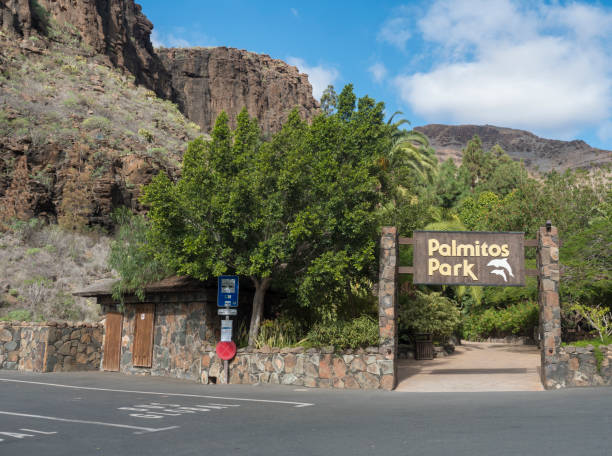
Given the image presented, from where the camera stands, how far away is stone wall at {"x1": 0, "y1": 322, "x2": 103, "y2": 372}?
1906 cm

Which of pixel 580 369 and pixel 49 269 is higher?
pixel 49 269

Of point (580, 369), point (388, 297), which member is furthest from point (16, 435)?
point (580, 369)

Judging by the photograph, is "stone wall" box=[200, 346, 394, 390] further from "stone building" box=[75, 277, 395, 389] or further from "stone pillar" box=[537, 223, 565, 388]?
"stone pillar" box=[537, 223, 565, 388]

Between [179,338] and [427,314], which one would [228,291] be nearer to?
[179,338]

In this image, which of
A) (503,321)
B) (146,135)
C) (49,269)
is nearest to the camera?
(49,269)

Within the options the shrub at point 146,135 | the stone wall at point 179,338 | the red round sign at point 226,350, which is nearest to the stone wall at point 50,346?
the stone wall at point 179,338

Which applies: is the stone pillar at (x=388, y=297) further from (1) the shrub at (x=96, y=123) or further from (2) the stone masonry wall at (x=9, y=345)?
(1) the shrub at (x=96, y=123)

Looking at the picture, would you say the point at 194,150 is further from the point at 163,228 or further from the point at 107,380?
the point at 107,380

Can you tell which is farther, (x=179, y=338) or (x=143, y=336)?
(x=143, y=336)

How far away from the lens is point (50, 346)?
19031mm

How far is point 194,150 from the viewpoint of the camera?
16.4m

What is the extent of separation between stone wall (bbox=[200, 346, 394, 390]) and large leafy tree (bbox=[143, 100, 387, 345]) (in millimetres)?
869

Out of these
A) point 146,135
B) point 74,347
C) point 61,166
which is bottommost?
point 74,347

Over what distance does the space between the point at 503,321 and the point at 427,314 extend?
820 cm
